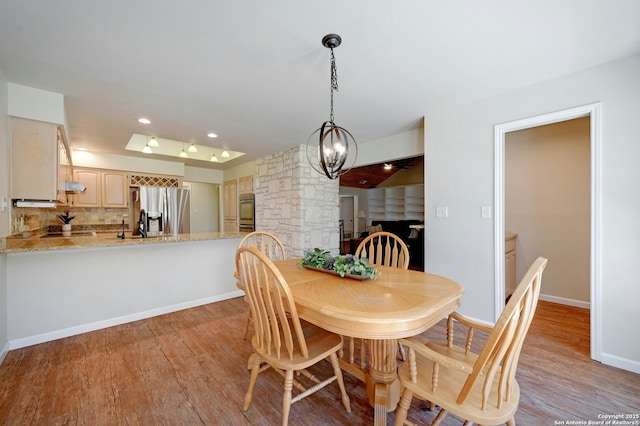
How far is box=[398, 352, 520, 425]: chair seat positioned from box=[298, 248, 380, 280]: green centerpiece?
61cm

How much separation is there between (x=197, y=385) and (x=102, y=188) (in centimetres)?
462

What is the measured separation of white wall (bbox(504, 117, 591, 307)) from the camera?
10.7 feet

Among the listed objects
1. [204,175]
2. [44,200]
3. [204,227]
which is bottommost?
[204,227]

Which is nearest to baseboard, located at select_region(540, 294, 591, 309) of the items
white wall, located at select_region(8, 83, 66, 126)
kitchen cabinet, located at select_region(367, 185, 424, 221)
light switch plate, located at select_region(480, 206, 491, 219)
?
light switch plate, located at select_region(480, 206, 491, 219)

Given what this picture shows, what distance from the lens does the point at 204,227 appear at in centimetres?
743

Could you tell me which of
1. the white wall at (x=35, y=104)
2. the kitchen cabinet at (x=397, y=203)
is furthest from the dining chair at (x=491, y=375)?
the kitchen cabinet at (x=397, y=203)

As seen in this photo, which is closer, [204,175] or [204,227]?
[204,175]

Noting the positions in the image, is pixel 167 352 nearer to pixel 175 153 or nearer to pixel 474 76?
pixel 474 76

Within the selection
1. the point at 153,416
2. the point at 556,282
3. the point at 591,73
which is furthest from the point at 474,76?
the point at 153,416

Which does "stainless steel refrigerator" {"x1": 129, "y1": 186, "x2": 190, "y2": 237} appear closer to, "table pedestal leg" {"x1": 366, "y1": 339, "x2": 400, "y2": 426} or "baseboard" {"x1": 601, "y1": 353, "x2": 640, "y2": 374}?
"table pedestal leg" {"x1": 366, "y1": 339, "x2": 400, "y2": 426}

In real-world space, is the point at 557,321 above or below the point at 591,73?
below

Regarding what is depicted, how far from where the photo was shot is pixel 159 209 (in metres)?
4.53

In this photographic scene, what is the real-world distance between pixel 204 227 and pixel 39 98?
204 inches

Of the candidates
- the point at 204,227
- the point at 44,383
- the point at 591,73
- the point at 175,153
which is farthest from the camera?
the point at 204,227
